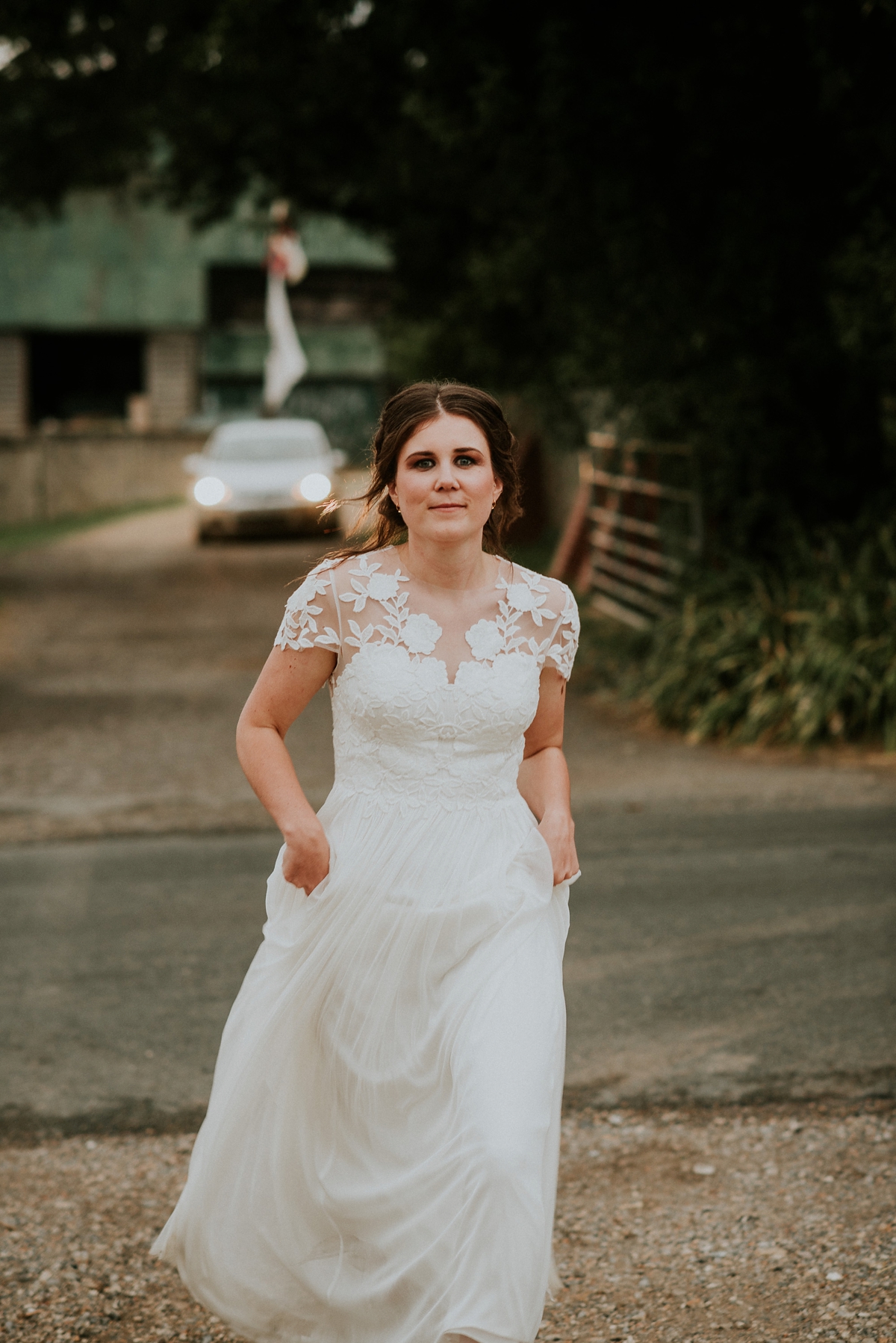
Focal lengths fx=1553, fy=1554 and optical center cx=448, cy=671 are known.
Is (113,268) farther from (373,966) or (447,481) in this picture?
(373,966)

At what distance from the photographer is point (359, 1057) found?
9.45 feet

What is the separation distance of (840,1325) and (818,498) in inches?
342

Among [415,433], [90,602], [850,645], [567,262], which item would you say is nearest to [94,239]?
[90,602]

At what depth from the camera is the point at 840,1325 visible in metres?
3.16

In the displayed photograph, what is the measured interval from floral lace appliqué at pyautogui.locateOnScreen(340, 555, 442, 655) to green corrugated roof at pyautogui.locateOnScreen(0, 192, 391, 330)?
40.5m

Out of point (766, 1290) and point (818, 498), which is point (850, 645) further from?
point (766, 1290)

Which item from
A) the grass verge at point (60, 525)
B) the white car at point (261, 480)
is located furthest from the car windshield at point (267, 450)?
the grass verge at point (60, 525)

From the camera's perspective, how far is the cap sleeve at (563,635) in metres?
3.03

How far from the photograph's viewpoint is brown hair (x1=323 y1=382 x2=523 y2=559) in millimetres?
2920

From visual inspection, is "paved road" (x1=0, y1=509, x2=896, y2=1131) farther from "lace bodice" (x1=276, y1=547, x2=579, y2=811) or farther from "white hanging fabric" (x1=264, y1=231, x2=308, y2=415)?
"white hanging fabric" (x1=264, y1=231, x2=308, y2=415)

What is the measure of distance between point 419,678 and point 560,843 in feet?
1.47

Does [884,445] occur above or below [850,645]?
above

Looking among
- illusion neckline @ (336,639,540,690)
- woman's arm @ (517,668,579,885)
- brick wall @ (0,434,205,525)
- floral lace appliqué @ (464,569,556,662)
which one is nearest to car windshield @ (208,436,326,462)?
brick wall @ (0,434,205,525)

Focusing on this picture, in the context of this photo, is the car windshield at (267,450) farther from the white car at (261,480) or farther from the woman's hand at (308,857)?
the woman's hand at (308,857)
